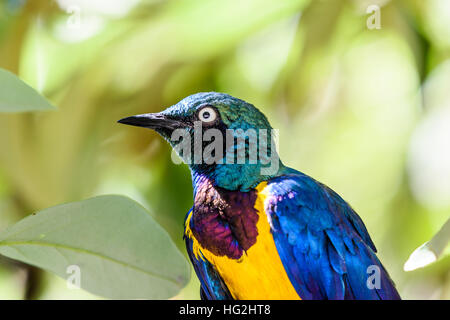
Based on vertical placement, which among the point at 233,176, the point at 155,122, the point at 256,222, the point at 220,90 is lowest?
the point at 256,222

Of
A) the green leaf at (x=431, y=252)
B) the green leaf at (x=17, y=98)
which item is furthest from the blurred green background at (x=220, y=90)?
the green leaf at (x=17, y=98)

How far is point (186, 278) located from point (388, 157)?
124 cm

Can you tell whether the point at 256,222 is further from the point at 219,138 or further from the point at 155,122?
the point at 155,122

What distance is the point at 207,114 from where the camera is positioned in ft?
3.94

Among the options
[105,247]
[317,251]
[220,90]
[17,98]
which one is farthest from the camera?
[220,90]

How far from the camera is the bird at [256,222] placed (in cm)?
112

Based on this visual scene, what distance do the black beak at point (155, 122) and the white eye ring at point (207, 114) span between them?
0.05 m

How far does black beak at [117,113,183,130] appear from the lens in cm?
117

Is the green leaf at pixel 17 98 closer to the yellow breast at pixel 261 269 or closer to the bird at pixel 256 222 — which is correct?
the bird at pixel 256 222

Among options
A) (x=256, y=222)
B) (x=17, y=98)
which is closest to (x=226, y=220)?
(x=256, y=222)

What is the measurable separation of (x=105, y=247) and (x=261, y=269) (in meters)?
0.48

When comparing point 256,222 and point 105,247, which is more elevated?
point 256,222

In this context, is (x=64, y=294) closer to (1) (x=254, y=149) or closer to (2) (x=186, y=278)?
(1) (x=254, y=149)
